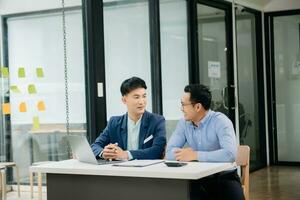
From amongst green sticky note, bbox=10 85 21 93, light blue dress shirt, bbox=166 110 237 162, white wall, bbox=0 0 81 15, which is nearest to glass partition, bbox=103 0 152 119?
white wall, bbox=0 0 81 15

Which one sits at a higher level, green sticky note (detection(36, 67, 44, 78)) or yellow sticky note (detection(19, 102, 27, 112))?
green sticky note (detection(36, 67, 44, 78))

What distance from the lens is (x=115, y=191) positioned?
2.87m

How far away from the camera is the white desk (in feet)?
8.66

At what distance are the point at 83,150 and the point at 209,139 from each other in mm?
807

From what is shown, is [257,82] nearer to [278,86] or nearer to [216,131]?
[278,86]

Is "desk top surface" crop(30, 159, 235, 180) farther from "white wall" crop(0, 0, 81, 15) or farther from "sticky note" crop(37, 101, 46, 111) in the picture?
"white wall" crop(0, 0, 81, 15)

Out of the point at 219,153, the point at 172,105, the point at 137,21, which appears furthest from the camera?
the point at 172,105

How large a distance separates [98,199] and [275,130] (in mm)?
5514

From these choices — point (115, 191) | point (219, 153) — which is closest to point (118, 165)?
point (115, 191)

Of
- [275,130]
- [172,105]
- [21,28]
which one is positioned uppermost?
[21,28]

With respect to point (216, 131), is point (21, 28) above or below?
above

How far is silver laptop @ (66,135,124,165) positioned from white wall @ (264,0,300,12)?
17.8 feet

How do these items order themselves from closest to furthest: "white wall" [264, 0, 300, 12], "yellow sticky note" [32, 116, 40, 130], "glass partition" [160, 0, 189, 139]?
"yellow sticky note" [32, 116, 40, 130] → "glass partition" [160, 0, 189, 139] → "white wall" [264, 0, 300, 12]

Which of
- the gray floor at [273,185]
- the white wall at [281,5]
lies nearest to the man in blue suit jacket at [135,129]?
the gray floor at [273,185]
